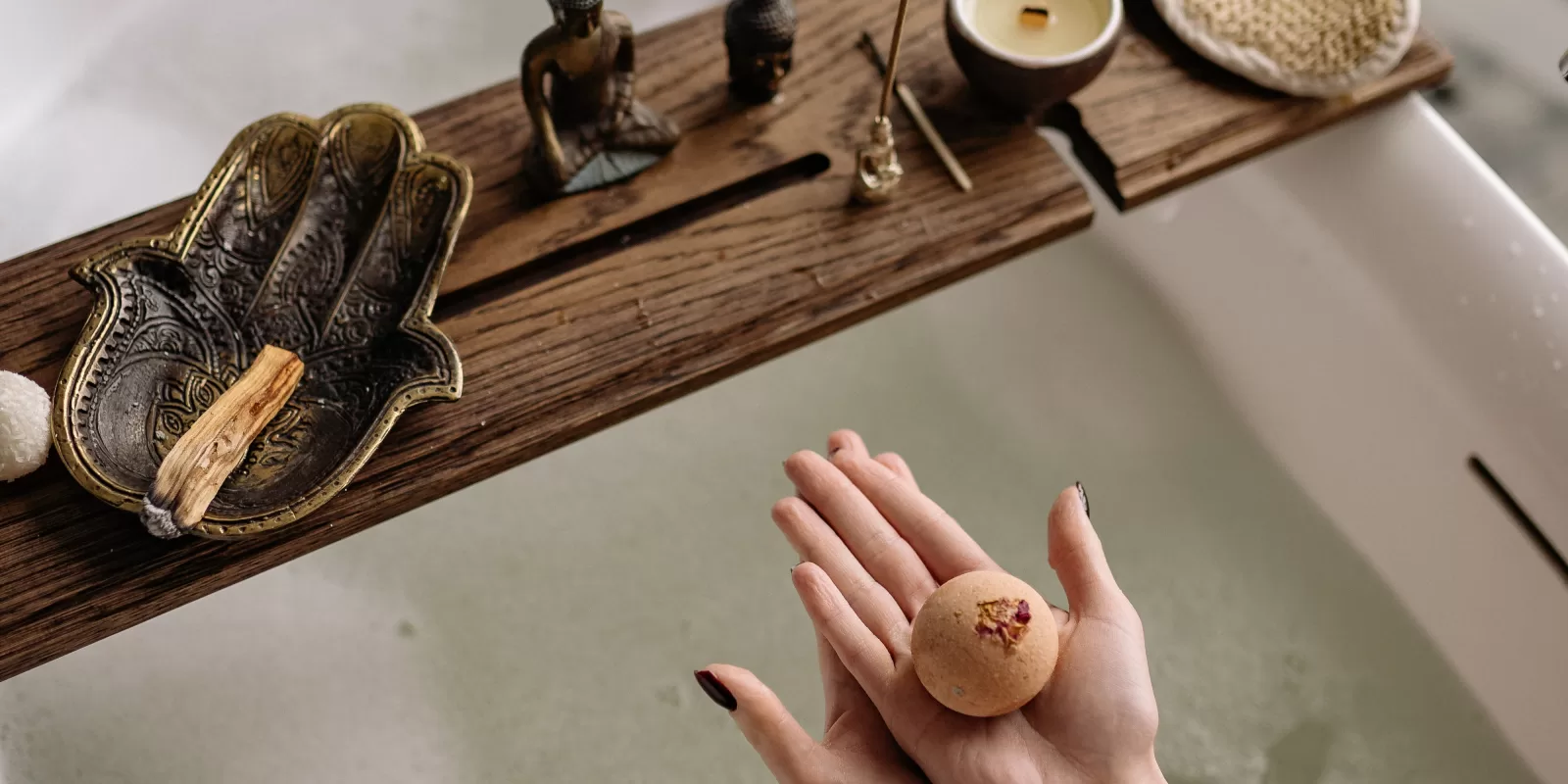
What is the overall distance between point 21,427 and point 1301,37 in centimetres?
105

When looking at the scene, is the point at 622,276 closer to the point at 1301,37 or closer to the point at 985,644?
the point at 985,644

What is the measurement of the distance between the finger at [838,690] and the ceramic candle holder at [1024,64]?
0.47 meters

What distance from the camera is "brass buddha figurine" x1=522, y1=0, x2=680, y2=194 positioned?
834 millimetres

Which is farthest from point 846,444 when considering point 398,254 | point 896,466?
point 398,254

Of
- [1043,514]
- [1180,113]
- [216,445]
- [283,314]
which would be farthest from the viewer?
[1043,514]

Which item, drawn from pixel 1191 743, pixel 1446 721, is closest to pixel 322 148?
pixel 1191 743

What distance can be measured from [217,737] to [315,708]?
91mm

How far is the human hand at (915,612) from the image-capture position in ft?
2.25

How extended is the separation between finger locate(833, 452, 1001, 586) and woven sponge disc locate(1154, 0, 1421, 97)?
0.49 metres

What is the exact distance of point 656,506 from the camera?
1.23 metres

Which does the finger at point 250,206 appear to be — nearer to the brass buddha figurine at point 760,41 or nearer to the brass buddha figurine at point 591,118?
the brass buddha figurine at point 591,118

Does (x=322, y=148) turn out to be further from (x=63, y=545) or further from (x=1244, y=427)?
(x=1244, y=427)

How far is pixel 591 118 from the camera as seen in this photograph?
2.96ft

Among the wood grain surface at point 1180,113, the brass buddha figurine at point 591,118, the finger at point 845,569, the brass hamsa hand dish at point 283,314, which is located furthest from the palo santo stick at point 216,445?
the wood grain surface at point 1180,113
